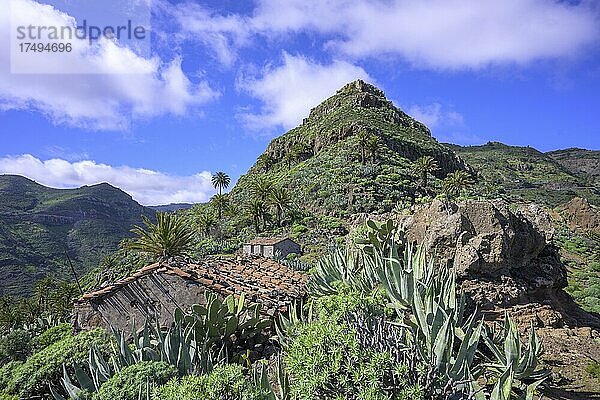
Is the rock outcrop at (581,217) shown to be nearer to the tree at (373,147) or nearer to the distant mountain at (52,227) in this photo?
the tree at (373,147)

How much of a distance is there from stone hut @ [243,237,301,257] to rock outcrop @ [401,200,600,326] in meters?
19.8

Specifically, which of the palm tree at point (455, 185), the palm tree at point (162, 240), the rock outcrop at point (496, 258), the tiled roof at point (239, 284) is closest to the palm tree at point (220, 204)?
the palm tree at point (455, 185)

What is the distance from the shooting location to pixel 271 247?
94.9 ft

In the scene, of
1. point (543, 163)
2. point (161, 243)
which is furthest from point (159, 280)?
point (543, 163)

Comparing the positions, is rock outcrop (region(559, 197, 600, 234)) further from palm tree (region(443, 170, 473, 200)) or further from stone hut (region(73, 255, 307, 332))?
stone hut (region(73, 255, 307, 332))

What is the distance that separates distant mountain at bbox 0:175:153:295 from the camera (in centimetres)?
7538

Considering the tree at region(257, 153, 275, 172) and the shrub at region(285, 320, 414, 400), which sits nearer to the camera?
the shrub at region(285, 320, 414, 400)

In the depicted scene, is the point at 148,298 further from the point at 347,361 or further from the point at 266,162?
the point at 266,162

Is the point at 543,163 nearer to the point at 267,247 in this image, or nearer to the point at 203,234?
the point at 203,234

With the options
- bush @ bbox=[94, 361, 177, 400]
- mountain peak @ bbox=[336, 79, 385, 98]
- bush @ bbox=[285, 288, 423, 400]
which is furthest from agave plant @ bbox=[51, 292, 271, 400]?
mountain peak @ bbox=[336, 79, 385, 98]

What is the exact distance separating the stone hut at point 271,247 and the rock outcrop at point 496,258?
19.8 meters

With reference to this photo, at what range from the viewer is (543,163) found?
107m

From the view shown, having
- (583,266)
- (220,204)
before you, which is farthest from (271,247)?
(220,204)

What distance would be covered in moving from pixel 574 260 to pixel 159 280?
21.7 meters
